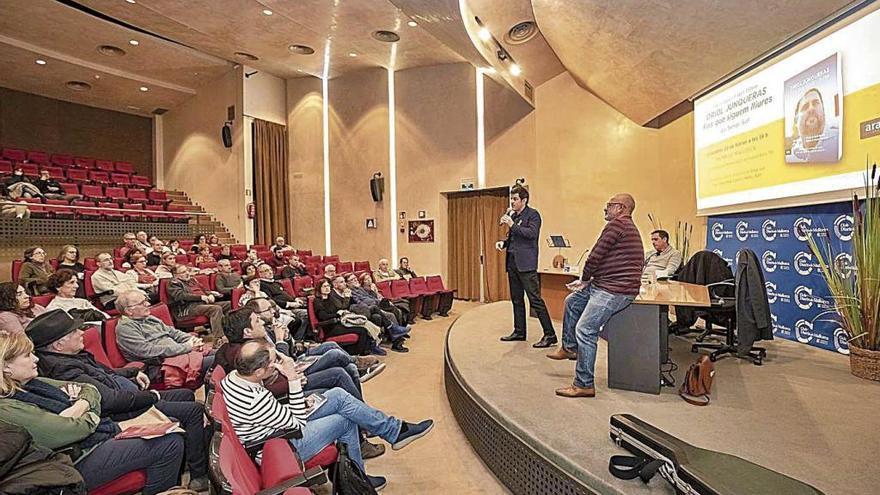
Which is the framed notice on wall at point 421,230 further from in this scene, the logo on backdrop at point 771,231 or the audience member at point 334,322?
the logo on backdrop at point 771,231

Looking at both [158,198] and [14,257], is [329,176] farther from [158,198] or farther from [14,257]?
[14,257]

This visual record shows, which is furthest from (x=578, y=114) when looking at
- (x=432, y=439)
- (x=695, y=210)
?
(x=432, y=439)

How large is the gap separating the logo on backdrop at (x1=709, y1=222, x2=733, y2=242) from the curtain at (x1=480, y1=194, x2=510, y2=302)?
446 cm

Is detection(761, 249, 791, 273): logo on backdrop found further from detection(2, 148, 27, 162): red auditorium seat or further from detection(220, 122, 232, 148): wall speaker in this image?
detection(2, 148, 27, 162): red auditorium seat

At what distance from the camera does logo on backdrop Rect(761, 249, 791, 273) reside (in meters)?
4.68

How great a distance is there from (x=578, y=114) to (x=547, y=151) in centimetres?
77

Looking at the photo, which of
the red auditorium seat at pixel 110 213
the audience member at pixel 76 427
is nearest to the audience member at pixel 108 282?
the audience member at pixel 76 427

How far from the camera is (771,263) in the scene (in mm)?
4867

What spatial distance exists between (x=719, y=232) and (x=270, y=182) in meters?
9.10

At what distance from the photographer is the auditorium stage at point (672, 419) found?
207 cm

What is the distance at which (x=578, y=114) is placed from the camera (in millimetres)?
7969

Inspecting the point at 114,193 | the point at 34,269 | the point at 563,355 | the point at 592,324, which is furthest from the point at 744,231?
the point at 114,193

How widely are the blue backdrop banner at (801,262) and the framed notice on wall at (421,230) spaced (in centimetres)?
624

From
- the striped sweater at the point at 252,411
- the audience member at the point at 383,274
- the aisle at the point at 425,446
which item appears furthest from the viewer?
the audience member at the point at 383,274
